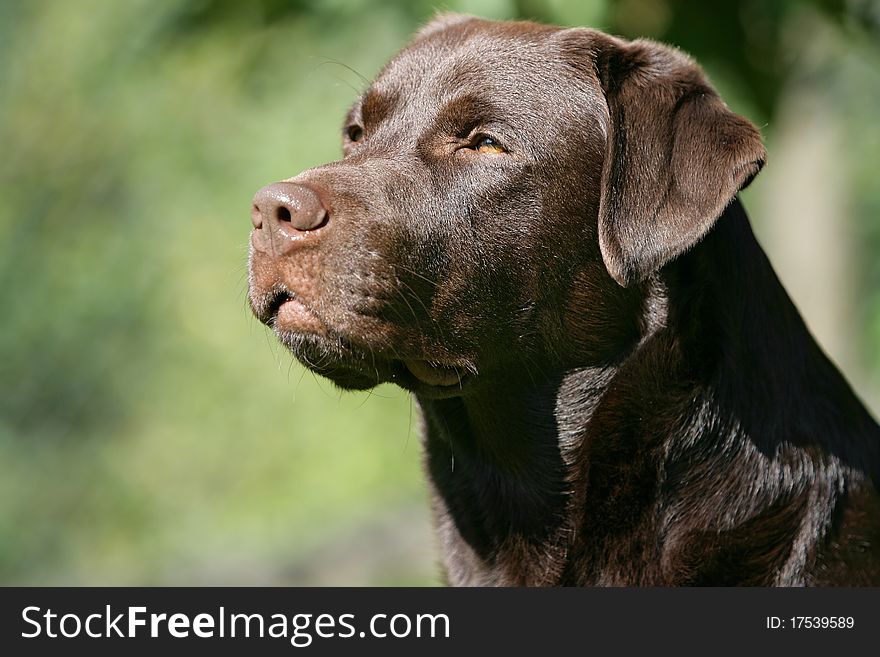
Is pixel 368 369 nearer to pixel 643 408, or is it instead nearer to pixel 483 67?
pixel 643 408

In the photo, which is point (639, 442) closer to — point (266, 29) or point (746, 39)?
point (746, 39)

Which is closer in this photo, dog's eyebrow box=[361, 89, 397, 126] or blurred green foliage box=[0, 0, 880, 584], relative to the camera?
dog's eyebrow box=[361, 89, 397, 126]

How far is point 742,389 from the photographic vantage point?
330cm

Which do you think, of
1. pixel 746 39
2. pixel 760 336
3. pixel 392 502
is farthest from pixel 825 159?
pixel 760 336

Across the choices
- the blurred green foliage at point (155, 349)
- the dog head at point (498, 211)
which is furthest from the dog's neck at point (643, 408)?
the blurred green foliage at point (155, 349)

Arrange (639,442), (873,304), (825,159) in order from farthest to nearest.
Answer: (873,304) < (825,159) < (639,442)

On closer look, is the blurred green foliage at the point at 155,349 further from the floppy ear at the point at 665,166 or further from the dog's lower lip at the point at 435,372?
the dog's lower lip at the point at 435,372

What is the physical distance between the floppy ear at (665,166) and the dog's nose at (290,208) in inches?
28.6

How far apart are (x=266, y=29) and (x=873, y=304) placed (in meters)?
6.69

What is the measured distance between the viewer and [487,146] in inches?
131

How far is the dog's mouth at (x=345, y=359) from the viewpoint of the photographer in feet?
10.3

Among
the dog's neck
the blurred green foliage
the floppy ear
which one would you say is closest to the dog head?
the floppy ear

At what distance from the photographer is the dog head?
10.2 feet

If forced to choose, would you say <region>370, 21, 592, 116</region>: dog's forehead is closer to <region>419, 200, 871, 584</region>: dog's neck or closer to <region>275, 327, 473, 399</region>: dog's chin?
<region>419, 200, 871, 584</region>: dog's neck
